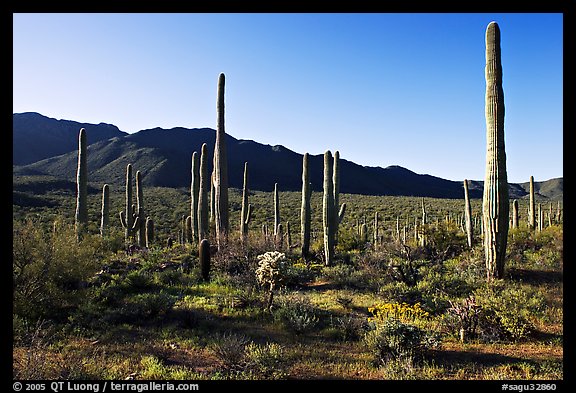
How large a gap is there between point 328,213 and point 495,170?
759 centimetres

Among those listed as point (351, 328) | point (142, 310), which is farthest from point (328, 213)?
point (142, 310)

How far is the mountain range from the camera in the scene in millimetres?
78750

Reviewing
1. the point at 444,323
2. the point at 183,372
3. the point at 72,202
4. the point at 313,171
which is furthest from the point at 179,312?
the point at 313,171

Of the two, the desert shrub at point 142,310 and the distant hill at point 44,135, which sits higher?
the distant hill at point 44,135

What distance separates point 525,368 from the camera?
5.74m

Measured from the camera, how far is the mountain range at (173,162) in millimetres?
78750

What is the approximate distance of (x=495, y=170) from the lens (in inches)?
411

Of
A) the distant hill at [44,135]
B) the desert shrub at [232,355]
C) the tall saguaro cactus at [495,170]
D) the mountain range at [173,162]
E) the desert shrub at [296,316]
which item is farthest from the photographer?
the distant hill at [44,135]

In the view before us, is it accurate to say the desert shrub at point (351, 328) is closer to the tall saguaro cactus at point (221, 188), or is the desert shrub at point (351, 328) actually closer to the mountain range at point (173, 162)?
the tall saguaro cactus at point (221, 188)

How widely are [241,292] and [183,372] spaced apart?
15.2 ft

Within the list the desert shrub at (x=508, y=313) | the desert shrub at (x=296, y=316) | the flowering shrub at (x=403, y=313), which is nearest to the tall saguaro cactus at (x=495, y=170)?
the desert shrub at (x=508, y=313)

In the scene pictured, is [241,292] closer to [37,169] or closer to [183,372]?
[183,372]

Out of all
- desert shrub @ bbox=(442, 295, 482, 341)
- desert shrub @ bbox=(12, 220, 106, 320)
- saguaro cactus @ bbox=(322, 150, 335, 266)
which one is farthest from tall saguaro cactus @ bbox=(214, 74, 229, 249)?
desert shrub @ bbox=(442, 295, 482, 341)

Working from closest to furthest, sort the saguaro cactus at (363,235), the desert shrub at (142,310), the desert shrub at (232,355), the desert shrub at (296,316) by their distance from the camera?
the desert shrub at (232,355), the desert shrub at (296,316), the desert shrub at (142,310), the saguaro cactus at (363,235)
